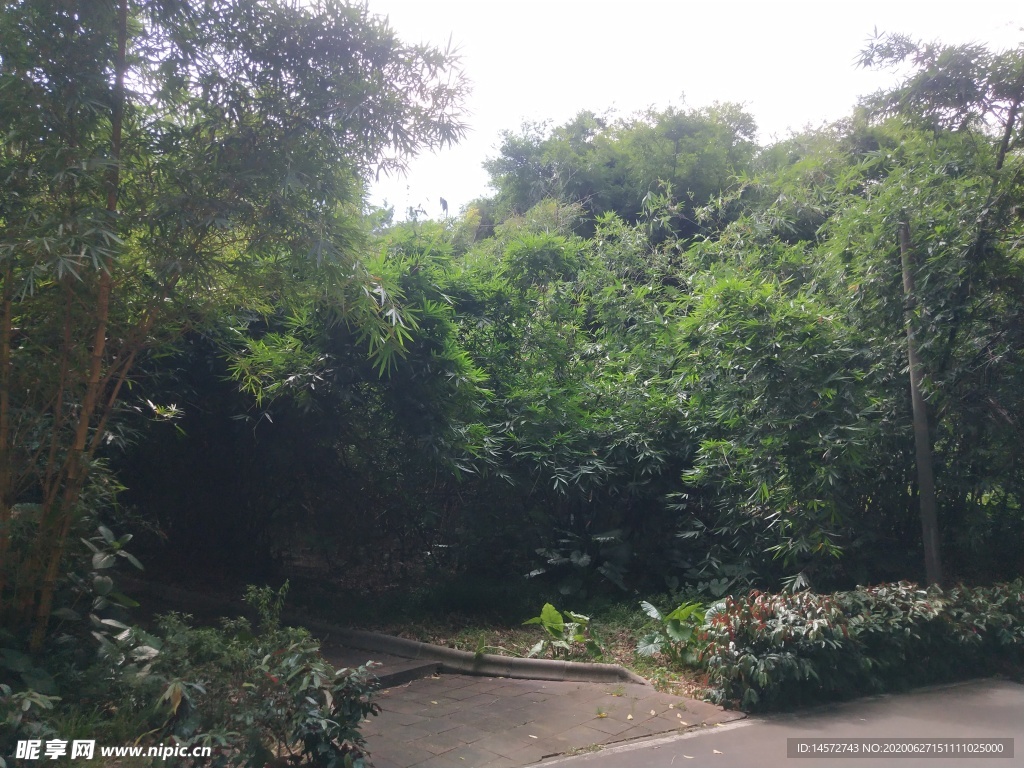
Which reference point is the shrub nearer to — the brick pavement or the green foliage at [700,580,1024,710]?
the brick pavement

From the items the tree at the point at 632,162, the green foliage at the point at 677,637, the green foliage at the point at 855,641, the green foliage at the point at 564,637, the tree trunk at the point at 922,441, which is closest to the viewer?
the green foliage at the point at 855,641

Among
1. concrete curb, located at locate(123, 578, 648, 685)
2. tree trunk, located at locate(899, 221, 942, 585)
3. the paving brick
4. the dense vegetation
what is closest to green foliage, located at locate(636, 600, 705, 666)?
concrete curb, located at locate(123, 578, 648, 685)

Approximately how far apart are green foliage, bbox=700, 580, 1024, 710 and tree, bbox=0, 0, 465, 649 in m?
3.59

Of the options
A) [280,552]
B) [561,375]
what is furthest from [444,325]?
[280,552]

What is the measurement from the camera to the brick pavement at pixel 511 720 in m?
4.34

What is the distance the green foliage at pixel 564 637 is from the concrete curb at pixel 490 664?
19 centimetres

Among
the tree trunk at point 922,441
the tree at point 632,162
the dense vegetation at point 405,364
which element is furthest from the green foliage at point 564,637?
the tree at point 632,162

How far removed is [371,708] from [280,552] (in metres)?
4.87

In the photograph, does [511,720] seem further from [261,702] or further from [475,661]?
[261,702]

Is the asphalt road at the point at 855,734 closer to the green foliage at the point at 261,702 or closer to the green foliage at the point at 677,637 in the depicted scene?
the green foliage at the point at 677,637

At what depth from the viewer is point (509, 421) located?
8211mm

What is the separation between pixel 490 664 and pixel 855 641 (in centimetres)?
280

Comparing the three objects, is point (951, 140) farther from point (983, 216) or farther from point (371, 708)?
point (371, 708)

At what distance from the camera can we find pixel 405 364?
7035 millimetres
